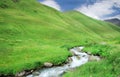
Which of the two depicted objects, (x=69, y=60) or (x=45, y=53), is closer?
(x=69, y=60)

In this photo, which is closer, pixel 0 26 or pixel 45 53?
pixel 45 53

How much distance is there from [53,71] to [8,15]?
322 feet

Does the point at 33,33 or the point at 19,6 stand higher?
the point at 19,6

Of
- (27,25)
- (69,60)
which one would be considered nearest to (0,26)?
(27,25)

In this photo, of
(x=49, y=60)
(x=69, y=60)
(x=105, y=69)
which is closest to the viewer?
(x=105, y=69)

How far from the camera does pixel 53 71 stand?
2079 inches

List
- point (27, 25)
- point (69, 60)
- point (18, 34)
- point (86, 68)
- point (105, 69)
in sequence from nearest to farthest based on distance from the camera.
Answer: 1. point (105, 69)
2. point (86, 68)
3. point (69, 60)
4. point (18, 34)
5. point (27, 25)

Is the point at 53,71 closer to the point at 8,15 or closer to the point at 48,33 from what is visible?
the point at 48,33

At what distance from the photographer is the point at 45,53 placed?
70812 mm

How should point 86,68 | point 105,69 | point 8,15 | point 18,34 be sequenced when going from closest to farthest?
point 105,69 < point 86,68 < point 18,34 < point 8,15

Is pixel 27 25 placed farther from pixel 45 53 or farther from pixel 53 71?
pixel 53 71

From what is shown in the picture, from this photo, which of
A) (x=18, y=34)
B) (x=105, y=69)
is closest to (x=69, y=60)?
(x=105, y=69)

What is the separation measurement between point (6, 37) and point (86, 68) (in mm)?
63907

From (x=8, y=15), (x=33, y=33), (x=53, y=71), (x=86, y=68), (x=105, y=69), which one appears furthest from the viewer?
(x=8, y=15)
